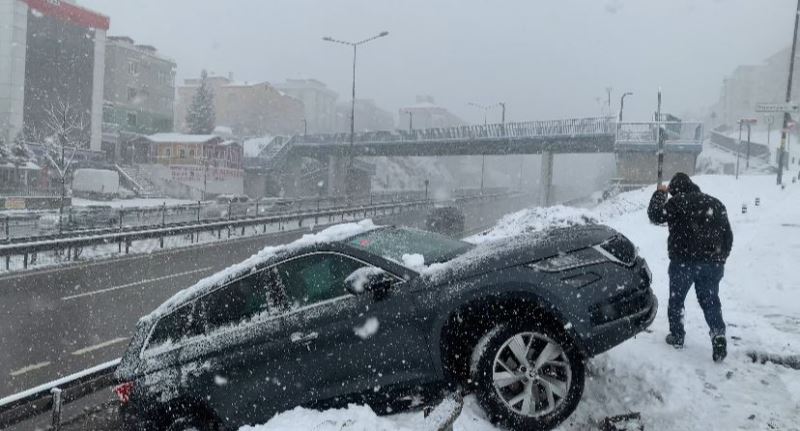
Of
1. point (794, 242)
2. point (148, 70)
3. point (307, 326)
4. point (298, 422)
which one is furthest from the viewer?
point (148, 70)

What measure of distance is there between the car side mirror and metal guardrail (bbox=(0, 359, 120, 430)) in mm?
2257

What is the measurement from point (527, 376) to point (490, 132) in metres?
50.7

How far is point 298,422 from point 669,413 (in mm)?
2730

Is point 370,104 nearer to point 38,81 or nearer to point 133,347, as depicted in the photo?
point 38,81

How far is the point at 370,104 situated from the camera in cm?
15675

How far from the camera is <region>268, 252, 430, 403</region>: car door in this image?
4.31 meters

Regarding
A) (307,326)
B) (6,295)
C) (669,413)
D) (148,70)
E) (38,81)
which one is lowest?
(6,295)

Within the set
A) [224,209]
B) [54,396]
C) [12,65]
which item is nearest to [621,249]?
[54,396]

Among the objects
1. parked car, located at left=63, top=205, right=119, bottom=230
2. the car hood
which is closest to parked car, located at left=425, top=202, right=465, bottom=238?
parked car, located at left=63, top=205, right=119, bottom=230

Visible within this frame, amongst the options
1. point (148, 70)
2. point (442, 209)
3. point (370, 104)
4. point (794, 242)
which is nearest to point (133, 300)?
point (794, 242)

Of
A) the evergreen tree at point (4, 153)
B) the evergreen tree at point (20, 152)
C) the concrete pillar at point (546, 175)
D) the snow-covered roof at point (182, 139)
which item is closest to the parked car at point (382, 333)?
the evergreen tree at point (4, 153)

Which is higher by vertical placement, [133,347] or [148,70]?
[148,70]

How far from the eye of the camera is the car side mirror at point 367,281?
4.19 m

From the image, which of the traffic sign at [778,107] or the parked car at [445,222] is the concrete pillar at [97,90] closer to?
the parked car at [445,222]
